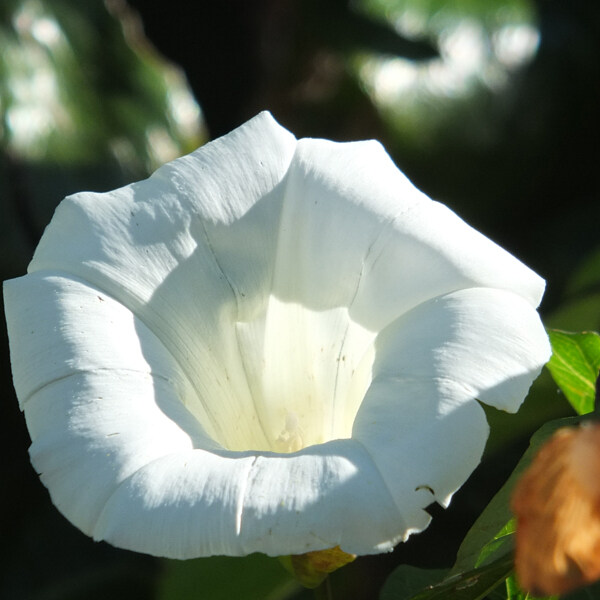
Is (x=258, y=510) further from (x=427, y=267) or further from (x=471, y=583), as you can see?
(x=427, y=267)

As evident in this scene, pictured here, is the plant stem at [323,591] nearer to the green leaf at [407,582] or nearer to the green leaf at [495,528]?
the green leaf at [407,582]

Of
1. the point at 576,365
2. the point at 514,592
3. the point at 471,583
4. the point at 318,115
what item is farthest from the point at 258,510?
the point at 318,115

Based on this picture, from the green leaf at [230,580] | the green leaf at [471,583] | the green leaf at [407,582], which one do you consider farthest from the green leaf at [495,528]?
the green leaf at [230,580]

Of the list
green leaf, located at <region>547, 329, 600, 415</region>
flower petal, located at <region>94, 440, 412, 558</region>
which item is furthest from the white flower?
green leaf, located at <region>547, 329, 600, 415</region>

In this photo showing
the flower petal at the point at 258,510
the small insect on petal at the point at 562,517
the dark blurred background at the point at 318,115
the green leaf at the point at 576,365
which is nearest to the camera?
the small insect on petal at the point at 562,517

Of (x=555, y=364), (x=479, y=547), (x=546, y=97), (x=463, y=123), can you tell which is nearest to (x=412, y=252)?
(x=555, y=364)

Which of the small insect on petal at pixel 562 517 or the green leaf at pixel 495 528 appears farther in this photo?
the green leaf at pixel 495 528
